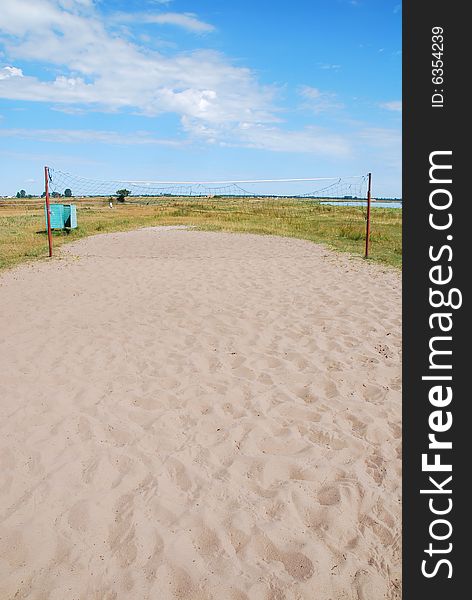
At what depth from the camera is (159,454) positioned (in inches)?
118

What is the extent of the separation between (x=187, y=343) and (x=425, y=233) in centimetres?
305

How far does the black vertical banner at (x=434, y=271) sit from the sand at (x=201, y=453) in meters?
0.35

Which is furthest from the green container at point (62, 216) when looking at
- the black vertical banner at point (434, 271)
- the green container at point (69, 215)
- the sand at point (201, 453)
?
the black vertical banner at point (434, 271)

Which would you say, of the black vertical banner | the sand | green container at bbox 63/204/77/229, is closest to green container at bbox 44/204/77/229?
green container at bbox 63/204/77/229

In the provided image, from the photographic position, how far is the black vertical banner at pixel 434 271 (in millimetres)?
2480

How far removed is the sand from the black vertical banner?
0.35 m

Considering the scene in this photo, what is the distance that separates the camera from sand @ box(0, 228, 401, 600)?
84.1 inches

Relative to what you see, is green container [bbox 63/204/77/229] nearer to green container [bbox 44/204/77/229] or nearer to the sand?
green container [bbox 44/204/77/229]

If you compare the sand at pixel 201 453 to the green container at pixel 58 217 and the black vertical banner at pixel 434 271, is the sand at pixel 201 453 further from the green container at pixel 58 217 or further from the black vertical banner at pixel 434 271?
the green container at pixel 58 217

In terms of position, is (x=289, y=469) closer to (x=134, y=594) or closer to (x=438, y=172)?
(x=134, y=594)

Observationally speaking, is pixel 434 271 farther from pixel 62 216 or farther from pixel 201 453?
pixel 62 216

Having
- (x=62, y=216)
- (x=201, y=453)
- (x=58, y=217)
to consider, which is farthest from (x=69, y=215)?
(x=201, y=453)

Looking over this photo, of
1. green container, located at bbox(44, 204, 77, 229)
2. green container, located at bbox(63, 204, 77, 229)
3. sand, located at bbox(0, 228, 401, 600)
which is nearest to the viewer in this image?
sand, located at bbox(0, 228, 401, 600)

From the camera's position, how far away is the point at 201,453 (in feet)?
9.89
